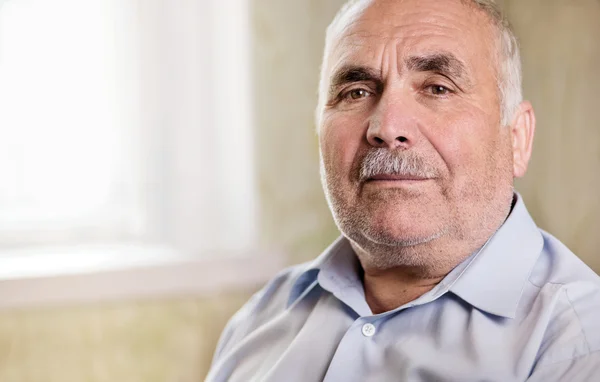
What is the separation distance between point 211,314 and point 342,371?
2.85 feet

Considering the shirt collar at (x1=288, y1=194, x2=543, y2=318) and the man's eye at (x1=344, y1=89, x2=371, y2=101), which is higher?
the man's eye at (x1=344, y1=89, x2=371, y2=101)

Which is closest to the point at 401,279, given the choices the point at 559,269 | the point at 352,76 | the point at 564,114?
the point at 559,269

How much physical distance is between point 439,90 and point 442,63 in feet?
0.15

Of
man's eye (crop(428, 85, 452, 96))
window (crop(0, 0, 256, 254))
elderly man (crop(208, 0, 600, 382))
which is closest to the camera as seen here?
elderly man (crop(208, 0, 600, 382))

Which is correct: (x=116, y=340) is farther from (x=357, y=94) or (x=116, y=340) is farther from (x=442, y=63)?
(x=442, y=63)

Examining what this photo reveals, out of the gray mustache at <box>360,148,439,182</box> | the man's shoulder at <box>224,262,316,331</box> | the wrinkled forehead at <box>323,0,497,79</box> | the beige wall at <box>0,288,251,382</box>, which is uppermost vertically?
the wrinkled forehead at <box>323,0,497,79</box>

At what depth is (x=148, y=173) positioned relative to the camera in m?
1.87

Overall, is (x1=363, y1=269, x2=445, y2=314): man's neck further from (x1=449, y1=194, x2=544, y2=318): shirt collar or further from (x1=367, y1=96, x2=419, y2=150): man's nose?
(x1=367, y1=96, x2=419, y2=150): man's nose

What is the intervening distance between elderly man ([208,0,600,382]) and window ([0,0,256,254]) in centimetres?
77

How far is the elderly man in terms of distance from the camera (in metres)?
0.97

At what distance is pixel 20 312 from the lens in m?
1.65

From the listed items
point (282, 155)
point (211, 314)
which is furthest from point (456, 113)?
point (211, 314)

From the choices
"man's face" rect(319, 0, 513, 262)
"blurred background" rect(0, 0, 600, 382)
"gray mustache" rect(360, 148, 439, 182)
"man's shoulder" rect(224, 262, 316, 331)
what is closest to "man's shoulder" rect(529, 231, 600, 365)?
"man's face" rect(319, 0, 513, 262)

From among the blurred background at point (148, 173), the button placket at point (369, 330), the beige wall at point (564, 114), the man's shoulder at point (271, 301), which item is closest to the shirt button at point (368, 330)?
the button placket at point (369, 330)
